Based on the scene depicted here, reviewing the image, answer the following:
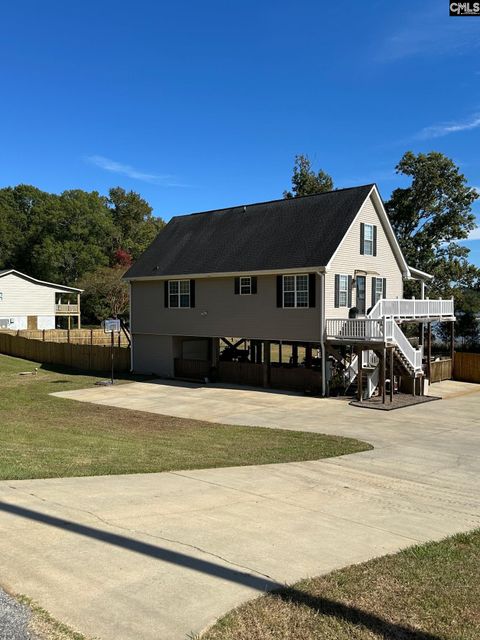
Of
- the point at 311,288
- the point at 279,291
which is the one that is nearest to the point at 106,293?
the point at 279,291

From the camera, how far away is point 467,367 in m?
29.8

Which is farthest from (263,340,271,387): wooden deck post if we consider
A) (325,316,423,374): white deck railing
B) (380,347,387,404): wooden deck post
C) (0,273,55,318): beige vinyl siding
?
(0,273,55,318): beige vinyl siding

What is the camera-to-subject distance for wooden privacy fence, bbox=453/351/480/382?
96.2 feet

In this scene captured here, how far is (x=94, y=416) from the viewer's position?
59.4 feet

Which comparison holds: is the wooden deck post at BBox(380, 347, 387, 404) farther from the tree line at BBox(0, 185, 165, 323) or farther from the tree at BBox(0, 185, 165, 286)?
the tree at BBox(0, 185, 165, 286)

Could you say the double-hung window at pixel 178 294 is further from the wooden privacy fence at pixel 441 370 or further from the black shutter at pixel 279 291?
the wooden privacy fence at pixel 441 370

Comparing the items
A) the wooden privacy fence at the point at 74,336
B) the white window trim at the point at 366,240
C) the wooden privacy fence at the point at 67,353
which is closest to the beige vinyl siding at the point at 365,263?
the white window trim at the point at 366,240

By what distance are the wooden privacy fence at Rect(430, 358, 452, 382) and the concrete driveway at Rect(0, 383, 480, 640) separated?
16403 millimetres

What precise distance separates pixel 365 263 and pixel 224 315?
7.28 metres

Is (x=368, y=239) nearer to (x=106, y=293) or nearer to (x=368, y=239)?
(x=368, y=239)

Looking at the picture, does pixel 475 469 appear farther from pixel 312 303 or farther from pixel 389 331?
pixel 312 303

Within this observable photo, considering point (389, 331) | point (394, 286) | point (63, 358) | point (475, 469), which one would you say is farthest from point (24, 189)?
point (475, 469)

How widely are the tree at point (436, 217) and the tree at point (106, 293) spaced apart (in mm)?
30626

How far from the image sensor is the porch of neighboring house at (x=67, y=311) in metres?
54.2
